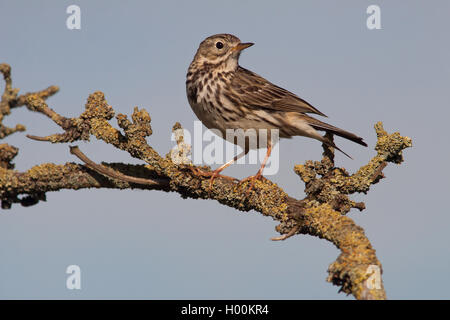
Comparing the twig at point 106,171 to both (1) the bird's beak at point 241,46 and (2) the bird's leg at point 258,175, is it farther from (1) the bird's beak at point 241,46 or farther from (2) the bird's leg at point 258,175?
(1) the bird's beak at point 241,46

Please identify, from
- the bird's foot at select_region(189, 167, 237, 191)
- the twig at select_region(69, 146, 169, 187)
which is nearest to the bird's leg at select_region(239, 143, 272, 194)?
the bird's foot at select_region(189, 167, 237, 191)

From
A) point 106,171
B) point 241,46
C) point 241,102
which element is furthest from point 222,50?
point 106,171

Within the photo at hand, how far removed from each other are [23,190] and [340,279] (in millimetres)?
3965

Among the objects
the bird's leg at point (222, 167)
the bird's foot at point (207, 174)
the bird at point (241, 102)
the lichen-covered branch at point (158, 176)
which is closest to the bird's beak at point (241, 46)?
the bird at point (241, 102)

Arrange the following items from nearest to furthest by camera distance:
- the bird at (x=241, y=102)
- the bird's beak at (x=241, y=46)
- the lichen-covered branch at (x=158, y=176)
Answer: the lichen-covered branch at (x=158, y=176) < the bird at (x=241, y=102) < the bird's beak at (x=241, y=46)

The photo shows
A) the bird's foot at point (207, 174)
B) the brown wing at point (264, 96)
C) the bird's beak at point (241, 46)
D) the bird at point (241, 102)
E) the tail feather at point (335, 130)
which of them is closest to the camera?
the bird's foot at point (207, 174)

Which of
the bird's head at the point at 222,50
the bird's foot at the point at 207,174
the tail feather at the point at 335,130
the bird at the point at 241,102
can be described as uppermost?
the bird's head at the point at 222,50

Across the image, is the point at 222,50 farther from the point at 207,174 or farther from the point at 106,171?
the point at 106,171

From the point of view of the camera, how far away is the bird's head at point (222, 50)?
31.5ft

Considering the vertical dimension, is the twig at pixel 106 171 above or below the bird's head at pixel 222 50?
below

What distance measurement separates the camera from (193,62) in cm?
994

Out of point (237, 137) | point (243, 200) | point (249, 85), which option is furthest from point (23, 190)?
point (249, 85)

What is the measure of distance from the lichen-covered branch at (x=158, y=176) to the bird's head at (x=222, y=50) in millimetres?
2917

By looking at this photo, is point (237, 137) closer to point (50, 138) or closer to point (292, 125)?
point (292, 125)
